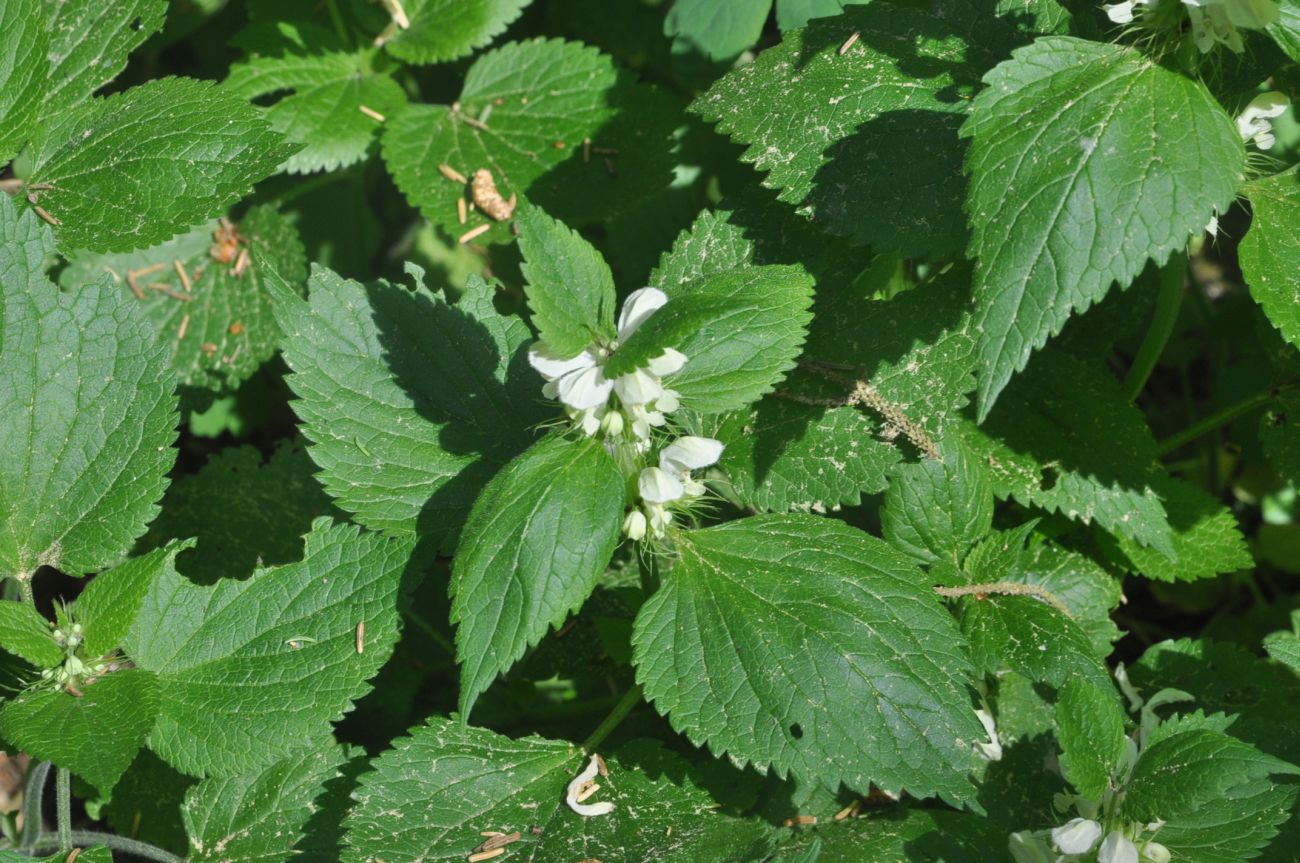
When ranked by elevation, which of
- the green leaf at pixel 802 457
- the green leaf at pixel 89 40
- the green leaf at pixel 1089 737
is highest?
the green leaf at pixel 89 40

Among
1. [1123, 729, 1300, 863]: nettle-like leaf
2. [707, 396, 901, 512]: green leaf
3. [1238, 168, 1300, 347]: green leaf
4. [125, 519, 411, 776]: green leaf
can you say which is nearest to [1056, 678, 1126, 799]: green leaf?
[1123, 729, 1300, 863]: nettle-like leaf

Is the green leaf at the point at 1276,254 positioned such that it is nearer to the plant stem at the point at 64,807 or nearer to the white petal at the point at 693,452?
the white petal at the point at 693,452

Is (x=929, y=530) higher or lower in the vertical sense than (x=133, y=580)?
lower

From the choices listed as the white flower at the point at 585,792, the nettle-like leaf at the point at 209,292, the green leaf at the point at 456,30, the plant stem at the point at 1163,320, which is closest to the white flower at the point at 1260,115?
the plant stem at the point at 1163,320

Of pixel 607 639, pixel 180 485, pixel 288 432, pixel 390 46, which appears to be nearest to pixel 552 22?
pixel 390 46

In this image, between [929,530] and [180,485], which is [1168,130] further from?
[180,485]

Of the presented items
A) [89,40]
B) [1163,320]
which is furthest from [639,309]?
[89,40]
